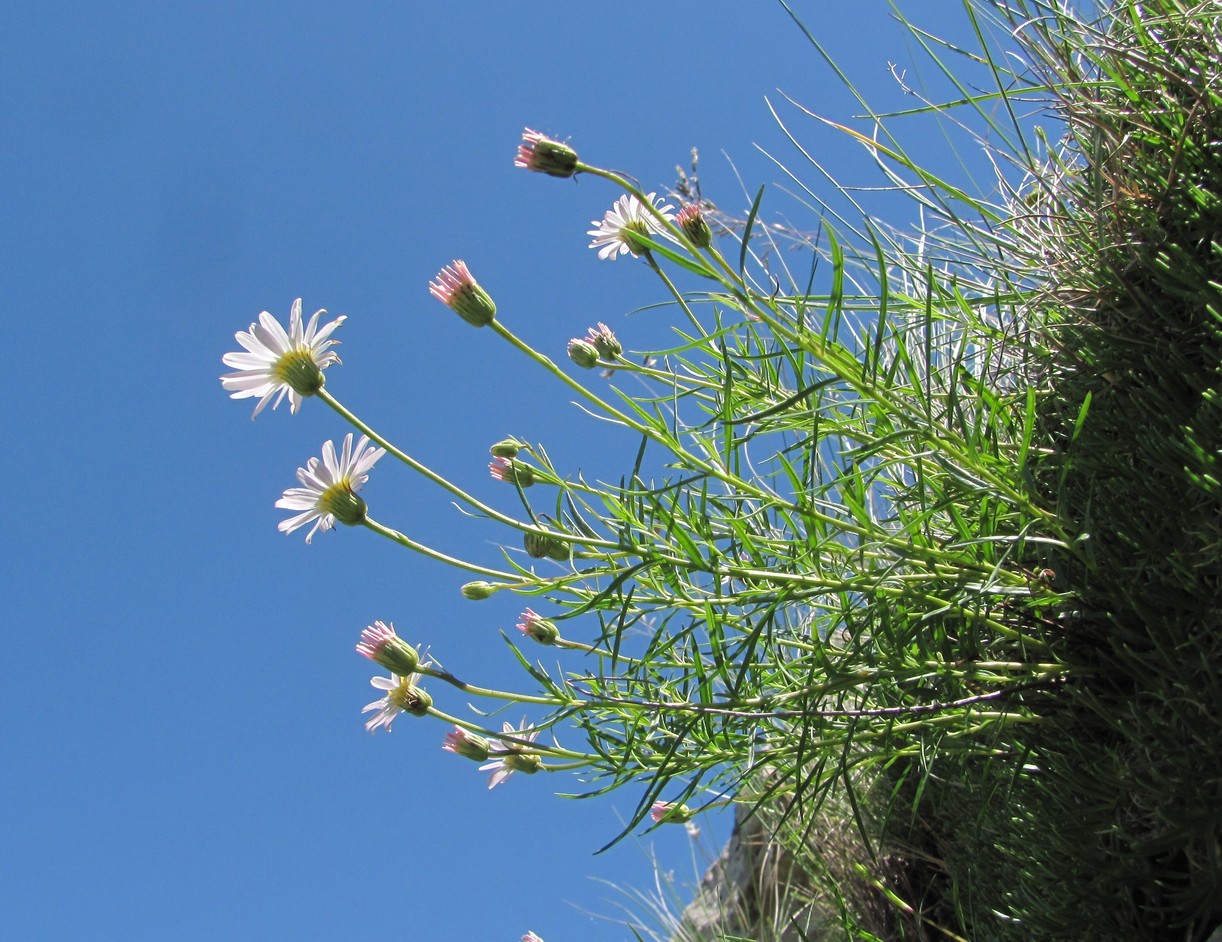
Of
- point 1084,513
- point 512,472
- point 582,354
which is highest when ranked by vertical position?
point 582,354

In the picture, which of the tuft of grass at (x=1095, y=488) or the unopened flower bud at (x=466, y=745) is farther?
the unopened flower bud at (x=466, y=745)

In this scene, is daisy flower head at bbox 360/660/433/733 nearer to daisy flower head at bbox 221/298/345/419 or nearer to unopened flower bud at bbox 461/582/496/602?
unopened flower bud at bbox 461/582/496/602

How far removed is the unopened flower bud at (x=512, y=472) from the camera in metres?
1.34

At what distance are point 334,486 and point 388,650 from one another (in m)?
0.21

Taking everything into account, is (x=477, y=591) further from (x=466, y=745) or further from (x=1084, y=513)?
(x=1084, y=513)

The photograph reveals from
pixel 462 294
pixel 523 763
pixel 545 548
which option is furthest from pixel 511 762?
pixel 462 294

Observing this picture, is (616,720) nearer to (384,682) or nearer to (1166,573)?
(384,682)

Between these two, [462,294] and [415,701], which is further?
[415,701]

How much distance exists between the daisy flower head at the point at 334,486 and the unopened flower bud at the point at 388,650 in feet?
0.46

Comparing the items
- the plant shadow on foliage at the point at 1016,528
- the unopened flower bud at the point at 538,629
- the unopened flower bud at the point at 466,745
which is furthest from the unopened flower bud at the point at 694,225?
the unopened flower bud at the point at 466,745

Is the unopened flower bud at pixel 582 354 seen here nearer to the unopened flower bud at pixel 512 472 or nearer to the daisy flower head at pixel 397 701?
the unopened flower bud at pixel 512 472

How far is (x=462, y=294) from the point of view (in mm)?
1225

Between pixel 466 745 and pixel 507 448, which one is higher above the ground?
pixel 507 448

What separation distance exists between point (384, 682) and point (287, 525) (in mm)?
278
